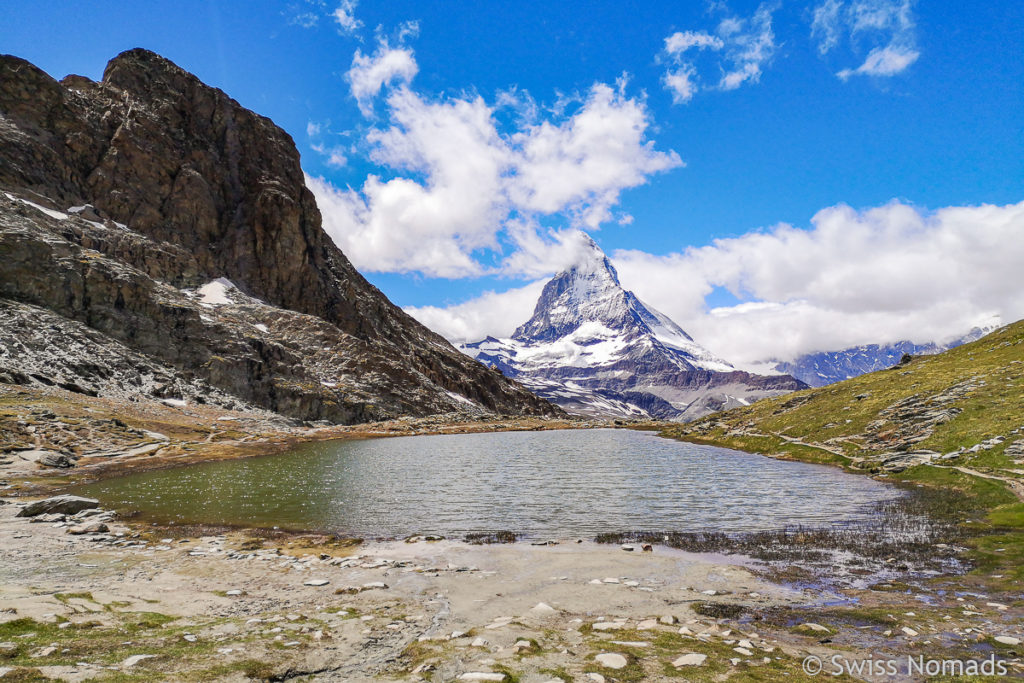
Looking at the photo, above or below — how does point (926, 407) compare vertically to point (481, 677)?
above

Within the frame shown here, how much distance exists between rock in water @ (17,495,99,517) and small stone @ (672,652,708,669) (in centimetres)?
3475

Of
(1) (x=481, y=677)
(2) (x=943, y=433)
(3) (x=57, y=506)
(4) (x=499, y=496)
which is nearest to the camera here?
(1) (x=481, y=677)

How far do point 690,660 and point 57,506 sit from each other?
3584 centimetres

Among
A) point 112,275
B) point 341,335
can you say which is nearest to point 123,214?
point 112,275

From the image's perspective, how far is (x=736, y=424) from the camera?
105 metres

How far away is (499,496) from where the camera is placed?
1534 inches

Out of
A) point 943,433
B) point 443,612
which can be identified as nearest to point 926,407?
point 943,433

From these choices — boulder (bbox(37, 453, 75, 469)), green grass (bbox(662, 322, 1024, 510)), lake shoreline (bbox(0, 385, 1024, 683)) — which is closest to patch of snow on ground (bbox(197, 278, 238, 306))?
boulder (bbox(37, 453, 75, 469))

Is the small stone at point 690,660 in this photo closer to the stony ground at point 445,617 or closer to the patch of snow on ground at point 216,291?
Answer: the stony ground at point 445,617

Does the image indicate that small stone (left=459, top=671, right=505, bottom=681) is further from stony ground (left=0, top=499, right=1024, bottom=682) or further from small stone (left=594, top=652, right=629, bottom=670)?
small stone (left=594, top=652, right=629, bottom=670)

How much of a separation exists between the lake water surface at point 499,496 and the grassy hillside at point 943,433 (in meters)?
4.90

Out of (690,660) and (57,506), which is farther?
(57,506)

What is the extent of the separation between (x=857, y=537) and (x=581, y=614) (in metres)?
16.9

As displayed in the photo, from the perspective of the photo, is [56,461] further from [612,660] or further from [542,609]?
[612,660]
